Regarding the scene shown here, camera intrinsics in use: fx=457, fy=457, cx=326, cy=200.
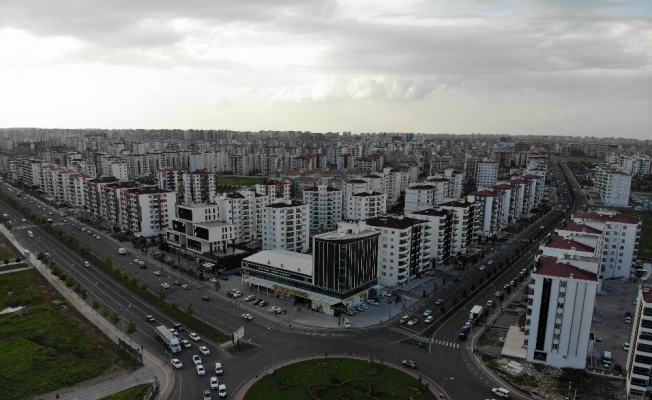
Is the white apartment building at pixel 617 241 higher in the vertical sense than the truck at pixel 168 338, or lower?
higher

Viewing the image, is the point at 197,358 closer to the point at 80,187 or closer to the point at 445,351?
the point at 445,351

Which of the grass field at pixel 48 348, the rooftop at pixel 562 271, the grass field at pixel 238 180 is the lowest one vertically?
the grass field at pixel 48 348

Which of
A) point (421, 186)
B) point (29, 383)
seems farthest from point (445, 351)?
point (421, 186)

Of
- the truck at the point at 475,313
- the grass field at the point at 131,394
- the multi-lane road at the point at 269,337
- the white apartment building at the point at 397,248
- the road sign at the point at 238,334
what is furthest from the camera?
the white apartment building at the point at 397,248

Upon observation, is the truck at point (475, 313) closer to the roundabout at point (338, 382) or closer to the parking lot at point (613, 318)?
the parking lot at point (613, 318)

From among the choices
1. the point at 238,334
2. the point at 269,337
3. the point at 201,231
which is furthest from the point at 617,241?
the point at 201,231

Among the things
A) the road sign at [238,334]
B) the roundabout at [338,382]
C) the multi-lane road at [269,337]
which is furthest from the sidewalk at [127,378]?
the roundabout at [338,382]
